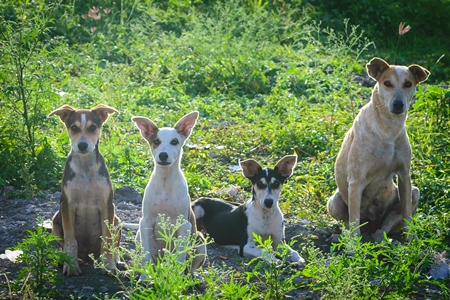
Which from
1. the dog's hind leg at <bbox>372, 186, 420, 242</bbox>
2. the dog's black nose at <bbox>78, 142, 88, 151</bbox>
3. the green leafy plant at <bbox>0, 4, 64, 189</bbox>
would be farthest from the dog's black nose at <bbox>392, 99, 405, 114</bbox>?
the green leafy plant at <bbox>0, 4, 64, 189</bbox>

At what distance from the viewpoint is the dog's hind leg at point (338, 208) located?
7984mm

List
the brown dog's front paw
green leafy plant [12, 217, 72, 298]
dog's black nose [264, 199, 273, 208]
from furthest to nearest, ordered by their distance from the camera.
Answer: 1. dog's black nose [264, 199, 273, 208]
2. the brown dog's front paw
3. green leafy plant [12, 217, 72, 298]

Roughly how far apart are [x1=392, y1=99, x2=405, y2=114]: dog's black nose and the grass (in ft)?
3.32

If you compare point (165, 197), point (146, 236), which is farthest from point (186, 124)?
point (146, 236)

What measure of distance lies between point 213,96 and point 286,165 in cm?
470

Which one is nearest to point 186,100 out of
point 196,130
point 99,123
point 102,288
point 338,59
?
point 196,130

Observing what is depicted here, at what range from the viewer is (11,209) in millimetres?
8141

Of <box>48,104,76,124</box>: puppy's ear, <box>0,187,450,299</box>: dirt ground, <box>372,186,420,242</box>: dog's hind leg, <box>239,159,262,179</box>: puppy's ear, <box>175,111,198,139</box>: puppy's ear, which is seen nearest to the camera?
<box>0,187,450,299</box>: dirt ground

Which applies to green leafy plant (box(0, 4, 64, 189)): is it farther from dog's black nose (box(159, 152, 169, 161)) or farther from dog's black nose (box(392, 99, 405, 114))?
dog's black nose (box(392, 99, 405, 114))

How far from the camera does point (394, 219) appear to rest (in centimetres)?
787

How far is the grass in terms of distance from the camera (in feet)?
28.8

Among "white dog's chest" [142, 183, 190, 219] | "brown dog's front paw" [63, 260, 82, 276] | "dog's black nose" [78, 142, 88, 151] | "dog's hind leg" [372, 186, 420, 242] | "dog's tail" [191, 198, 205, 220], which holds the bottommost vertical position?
"dog's hind leg" [372, 186, 420, 242]

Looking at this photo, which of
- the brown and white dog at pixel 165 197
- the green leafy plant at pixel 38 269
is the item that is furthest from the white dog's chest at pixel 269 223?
the green leafy plant at pixel 38 269

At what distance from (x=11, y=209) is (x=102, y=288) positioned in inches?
93.3
